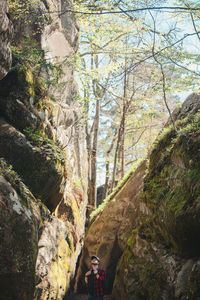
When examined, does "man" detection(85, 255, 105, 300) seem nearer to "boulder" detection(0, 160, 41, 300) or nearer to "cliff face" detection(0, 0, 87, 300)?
"cliff face" detection(0, 0, 87, 300)

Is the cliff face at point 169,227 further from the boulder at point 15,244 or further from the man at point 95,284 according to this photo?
the boulder at point 15,244

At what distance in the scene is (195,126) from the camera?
518 cm

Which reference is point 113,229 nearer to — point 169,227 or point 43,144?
point 43,144

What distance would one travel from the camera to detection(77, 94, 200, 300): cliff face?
4.17 metres

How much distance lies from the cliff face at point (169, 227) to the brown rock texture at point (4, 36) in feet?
15.1

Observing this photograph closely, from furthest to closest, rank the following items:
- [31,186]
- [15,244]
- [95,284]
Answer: [31,186] → [95,284] → [15,244]

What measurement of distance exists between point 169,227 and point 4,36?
578 cm

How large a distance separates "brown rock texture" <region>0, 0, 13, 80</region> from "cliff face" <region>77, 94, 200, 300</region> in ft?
15.1

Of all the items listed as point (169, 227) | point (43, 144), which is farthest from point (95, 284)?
point (43, 144)

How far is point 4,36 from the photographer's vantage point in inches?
225

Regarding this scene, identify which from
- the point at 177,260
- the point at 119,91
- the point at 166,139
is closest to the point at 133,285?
the point at 177,260

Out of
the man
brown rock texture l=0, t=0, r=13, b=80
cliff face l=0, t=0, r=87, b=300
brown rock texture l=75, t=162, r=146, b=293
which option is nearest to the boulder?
cliff face l=0, t=0, r=87, b=300

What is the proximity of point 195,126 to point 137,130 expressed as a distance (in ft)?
44.3

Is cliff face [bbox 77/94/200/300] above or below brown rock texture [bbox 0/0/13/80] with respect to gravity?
below
